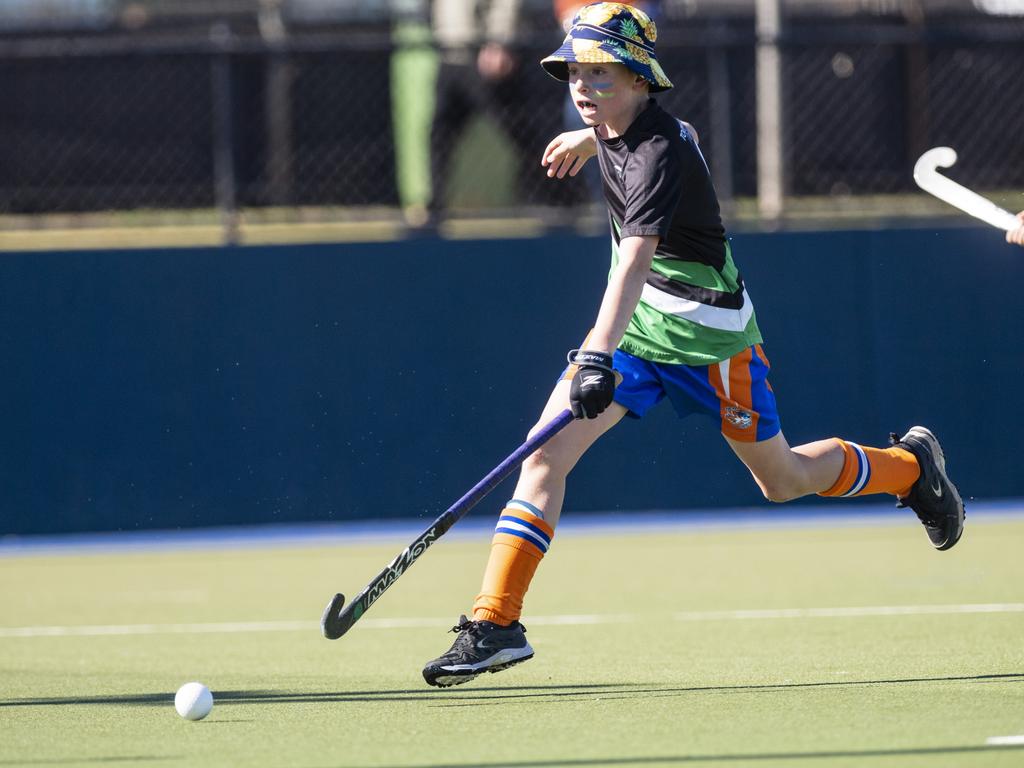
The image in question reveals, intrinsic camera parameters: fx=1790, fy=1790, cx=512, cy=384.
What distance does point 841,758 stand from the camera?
4242mm

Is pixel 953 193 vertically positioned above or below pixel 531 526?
above

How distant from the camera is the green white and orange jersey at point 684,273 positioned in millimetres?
5520

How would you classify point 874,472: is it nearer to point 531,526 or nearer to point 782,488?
point 782,488

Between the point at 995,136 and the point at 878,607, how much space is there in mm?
4382

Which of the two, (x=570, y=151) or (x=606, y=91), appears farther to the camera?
(x=570, y=151)

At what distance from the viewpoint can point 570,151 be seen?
20.1 feet

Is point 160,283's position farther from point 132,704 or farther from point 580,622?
point 132,704

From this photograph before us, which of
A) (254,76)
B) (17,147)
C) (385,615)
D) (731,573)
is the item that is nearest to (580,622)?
(385,615)

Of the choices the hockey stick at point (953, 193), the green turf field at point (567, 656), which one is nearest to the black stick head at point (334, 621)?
the green turf field at point (567, 656)

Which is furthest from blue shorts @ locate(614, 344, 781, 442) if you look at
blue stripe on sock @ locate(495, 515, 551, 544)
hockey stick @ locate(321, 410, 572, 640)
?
blue stripe on sock @ locate(495, 515, 551, 544)

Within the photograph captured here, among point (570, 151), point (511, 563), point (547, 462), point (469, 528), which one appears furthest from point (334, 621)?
point (469, 528)

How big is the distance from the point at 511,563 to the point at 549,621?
80.3 inches

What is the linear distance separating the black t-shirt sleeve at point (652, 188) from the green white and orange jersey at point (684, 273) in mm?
35

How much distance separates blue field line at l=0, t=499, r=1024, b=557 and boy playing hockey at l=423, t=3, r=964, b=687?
4.58m
